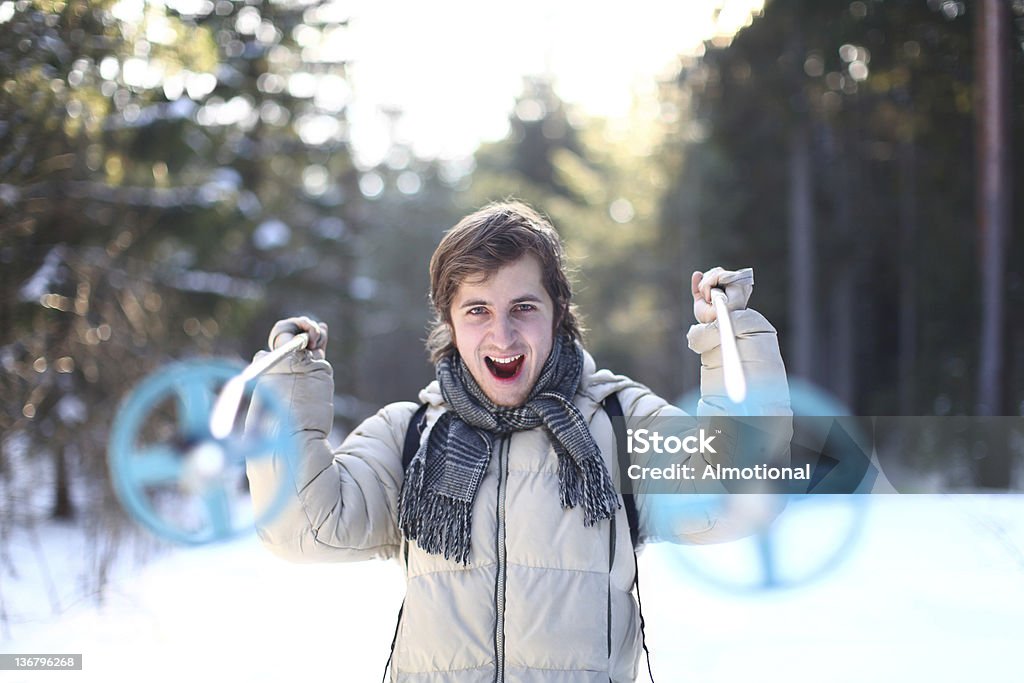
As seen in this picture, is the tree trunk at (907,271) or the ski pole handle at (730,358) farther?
the tree trunk at (907,271)

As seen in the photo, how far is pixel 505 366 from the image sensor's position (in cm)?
269

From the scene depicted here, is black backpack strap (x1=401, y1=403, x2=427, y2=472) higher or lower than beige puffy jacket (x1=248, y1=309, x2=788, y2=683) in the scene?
higher

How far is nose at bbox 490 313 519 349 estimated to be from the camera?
104 inches

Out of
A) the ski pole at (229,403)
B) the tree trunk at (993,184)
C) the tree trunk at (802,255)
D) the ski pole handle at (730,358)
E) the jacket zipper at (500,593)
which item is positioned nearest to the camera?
the ski pole handle at (730,358)

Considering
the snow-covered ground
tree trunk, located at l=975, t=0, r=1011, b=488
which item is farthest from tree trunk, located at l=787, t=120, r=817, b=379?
the snow-covered ground

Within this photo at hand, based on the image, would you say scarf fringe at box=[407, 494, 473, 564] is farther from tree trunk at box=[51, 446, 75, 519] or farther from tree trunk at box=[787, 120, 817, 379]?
tree trunk at box=[787, 120, 817, 379]

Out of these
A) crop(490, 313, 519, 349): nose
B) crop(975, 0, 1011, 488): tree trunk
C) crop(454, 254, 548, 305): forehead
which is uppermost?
crop(975, 0, 1011, 488): tree trunk

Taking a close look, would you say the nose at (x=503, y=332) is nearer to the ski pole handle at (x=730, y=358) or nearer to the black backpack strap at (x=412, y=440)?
the black backpack strap at (x=412, y=440)

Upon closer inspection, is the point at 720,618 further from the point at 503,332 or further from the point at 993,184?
the point at 993,184

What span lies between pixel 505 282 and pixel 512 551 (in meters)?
0.75

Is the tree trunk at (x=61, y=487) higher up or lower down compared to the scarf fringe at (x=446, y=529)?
lower down

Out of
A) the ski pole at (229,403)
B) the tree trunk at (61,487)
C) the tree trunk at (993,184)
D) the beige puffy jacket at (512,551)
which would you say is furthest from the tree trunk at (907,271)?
the ski pole at (229,403)

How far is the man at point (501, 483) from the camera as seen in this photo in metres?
2.49

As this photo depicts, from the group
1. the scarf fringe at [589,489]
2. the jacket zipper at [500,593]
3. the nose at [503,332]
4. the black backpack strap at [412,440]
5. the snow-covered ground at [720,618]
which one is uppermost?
the nose at [503,332]
